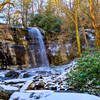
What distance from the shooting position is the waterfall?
525 inches

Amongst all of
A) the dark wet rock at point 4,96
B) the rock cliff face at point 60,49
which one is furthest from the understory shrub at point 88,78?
the rock cliff face at point 60,49

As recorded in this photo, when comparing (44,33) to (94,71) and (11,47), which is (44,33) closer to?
(11,47)

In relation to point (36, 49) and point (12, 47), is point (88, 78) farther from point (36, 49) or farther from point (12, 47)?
point (36, 49)

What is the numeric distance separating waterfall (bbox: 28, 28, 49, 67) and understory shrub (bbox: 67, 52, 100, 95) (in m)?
9.26

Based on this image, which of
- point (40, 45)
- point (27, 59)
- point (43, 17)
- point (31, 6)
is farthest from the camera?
point (31, 6)

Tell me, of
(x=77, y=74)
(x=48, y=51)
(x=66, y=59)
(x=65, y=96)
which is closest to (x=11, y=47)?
(x=48, y=51)

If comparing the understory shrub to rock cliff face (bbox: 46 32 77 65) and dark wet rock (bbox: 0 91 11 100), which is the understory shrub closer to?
dark wet rock (bbox: 0 91 11 100)

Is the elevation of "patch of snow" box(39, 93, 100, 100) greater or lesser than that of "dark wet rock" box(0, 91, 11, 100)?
greater

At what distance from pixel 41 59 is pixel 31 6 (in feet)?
35.9

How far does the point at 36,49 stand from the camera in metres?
13.7

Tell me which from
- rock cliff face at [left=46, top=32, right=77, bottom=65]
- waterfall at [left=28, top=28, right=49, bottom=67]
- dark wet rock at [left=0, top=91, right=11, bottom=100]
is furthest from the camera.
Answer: rock cliff face at [left=46, top=32, right=77, bottom=65]

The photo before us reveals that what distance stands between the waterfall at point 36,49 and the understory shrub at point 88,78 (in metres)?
9.26

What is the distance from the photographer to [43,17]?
1745 cm

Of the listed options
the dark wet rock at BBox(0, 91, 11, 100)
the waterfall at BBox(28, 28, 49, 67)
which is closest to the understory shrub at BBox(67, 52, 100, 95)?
the dark wet rock at BBox(0, 91, 11, 100)
